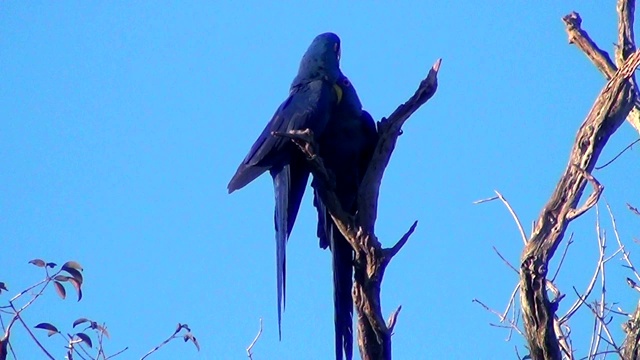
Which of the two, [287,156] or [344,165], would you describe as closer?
[287,156]

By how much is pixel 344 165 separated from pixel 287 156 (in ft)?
1.16

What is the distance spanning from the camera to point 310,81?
14.8 feet

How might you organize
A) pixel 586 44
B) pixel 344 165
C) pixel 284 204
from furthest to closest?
pixel 344 165
pixel 284 204
pixel 586 44

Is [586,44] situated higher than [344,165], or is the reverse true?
[344,165]

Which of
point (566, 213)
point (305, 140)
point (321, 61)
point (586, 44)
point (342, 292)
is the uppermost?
point (321, 61)

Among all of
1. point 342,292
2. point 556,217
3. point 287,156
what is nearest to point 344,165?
point 287,156

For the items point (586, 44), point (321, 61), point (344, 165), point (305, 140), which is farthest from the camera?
point (321, 61)

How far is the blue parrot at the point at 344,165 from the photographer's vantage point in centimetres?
418

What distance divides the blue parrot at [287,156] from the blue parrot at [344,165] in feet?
0.31

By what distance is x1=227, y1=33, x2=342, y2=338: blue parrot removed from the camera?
13.3 feet

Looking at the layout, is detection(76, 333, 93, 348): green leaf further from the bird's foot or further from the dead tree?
the dead tree

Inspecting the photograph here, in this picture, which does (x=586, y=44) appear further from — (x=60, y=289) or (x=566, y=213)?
(x=60, y=289)

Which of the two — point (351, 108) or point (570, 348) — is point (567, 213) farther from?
point (351, 108)

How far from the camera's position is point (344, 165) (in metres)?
4.33
